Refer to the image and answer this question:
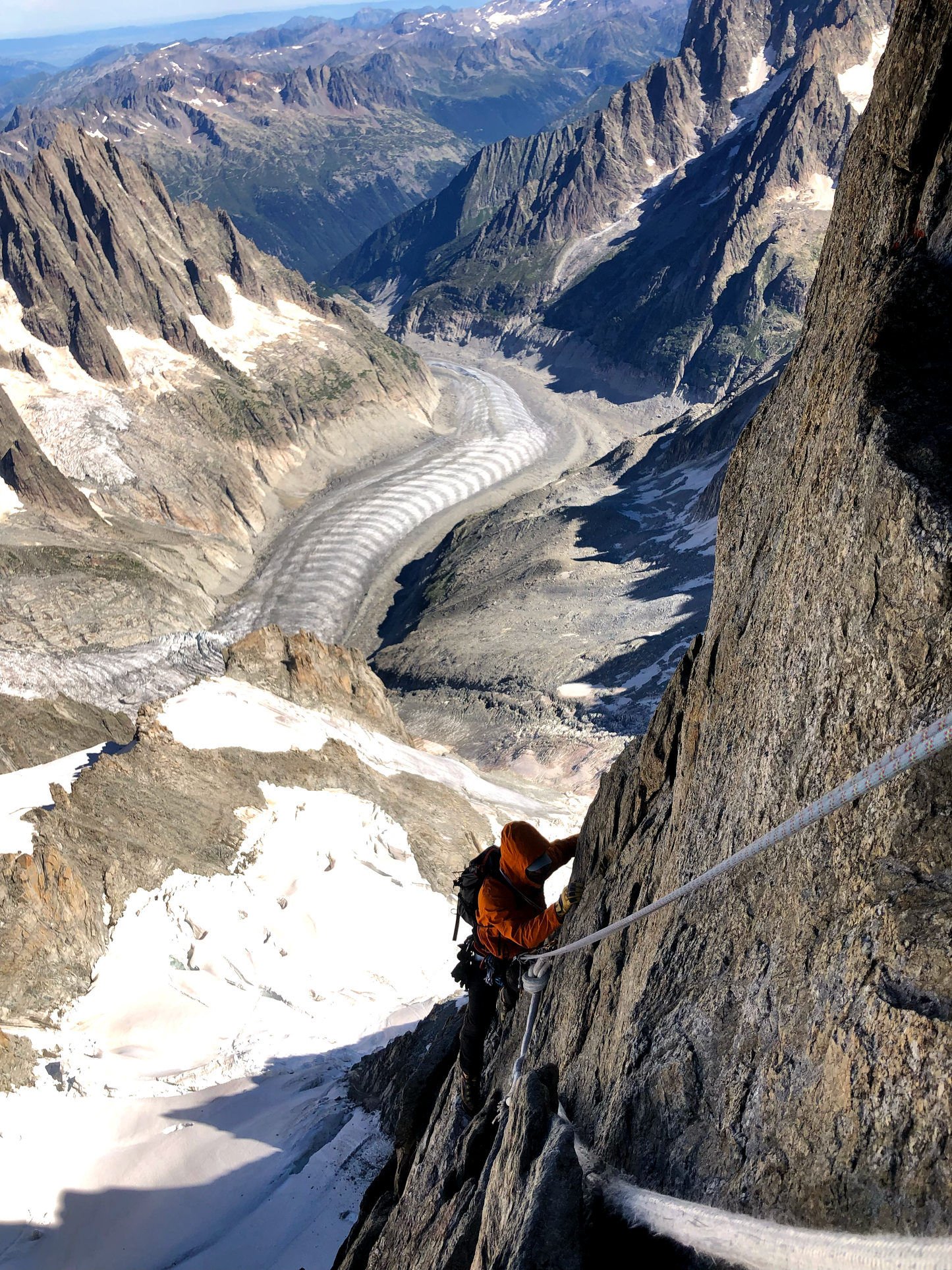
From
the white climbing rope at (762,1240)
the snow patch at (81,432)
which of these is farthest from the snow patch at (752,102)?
the white climbing rope at (762,1240)

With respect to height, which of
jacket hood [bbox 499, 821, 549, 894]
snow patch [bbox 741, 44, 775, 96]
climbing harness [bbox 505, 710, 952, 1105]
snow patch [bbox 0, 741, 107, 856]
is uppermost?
snow patch [bbox 741, 44, 775, 96]

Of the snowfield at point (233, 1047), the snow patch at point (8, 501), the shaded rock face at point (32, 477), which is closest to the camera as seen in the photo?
the snowfield at point (233, 1047)

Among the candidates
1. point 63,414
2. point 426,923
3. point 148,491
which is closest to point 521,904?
point 426,923

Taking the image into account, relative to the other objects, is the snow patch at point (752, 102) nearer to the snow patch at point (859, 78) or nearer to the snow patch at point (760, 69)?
the snow patch at point (760, 69)

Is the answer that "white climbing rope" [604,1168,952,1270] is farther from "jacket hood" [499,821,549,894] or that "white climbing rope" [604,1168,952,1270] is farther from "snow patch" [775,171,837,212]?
"snow patch" [775,171,837,212]

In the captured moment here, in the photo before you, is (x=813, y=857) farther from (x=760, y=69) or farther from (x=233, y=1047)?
(x=760, y=69)

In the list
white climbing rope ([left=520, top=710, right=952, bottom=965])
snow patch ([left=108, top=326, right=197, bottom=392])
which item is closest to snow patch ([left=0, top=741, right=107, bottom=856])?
white climbing rope ([left=520, top=710, right=952, bottom=965])

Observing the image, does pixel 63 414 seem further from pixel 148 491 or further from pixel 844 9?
pixel 844 9
